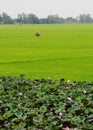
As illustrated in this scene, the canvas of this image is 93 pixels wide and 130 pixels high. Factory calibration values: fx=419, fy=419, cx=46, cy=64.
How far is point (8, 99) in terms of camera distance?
20.9 ft

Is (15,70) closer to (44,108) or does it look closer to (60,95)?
(60,95)

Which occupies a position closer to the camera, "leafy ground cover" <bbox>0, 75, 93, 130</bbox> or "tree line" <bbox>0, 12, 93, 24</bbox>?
"leafy ground cover" <bbox>0, 75, 93, 130</bbox>

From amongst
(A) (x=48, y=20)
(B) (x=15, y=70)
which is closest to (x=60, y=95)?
(B) (x=15, y=70)

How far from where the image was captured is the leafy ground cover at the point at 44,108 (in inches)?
192

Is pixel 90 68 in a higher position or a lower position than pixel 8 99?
lower

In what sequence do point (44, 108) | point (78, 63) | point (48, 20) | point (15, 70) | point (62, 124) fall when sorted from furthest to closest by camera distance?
point (48, 20), point (78, 63), point (15, 70), point (44, 108), point (62, 124)

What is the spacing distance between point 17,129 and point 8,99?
1741mm

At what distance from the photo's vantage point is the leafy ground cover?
488cm

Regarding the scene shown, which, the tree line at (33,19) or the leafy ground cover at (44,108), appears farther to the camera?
the tree line at (33,19)

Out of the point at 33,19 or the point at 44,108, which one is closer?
the point at 44,108

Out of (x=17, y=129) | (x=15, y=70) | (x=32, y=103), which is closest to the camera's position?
(x=17, y=129)

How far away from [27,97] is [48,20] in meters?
150

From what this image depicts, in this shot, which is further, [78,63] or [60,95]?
[78,63]

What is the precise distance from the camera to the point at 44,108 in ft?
17.9
